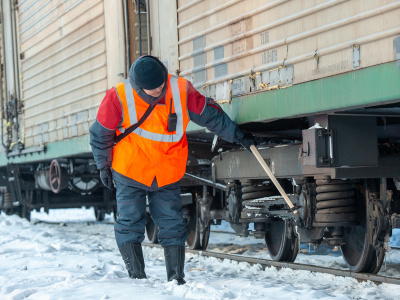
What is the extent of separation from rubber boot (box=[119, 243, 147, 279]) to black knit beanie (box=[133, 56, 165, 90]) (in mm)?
1233

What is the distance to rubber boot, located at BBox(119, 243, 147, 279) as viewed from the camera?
17.1 ft

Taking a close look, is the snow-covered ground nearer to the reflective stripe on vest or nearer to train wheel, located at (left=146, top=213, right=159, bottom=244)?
train wheel, located at (left=146, top=213, right=159, bottom=244)

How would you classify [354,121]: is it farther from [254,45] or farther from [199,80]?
[199,80]

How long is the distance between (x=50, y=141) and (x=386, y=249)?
624cm

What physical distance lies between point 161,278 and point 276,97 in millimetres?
1909

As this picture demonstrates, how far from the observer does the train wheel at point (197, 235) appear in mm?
8602

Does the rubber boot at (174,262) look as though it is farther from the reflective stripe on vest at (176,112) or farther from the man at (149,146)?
the reflective stripe on vest at (176,112)

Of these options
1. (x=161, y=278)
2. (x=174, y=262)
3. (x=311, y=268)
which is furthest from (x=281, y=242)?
(x=174, y=262)

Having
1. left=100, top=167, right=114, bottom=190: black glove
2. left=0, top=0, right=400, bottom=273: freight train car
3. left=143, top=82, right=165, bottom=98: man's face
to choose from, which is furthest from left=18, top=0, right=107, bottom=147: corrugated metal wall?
left=143, top=82, right=165, bottom=98: man's face

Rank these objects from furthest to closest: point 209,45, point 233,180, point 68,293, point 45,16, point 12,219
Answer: point 12,219, point 45,16, point 233,180, point 209,45, point 68,293

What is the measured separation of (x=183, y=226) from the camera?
5.28 meters

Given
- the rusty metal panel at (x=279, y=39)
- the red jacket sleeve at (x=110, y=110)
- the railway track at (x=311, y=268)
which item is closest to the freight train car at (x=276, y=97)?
the rusty metal panel at (x=279, y=39)

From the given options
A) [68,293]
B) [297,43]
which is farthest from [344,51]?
[68,293]

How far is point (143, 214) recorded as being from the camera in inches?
207
